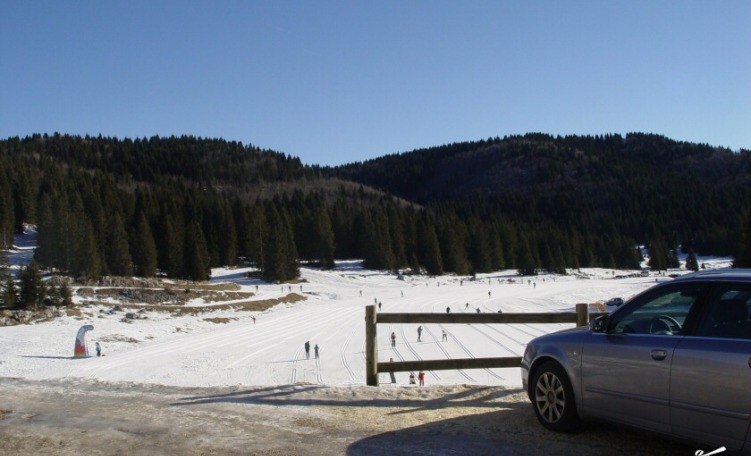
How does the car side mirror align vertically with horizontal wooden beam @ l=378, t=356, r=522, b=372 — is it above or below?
above

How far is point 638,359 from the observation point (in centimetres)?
573

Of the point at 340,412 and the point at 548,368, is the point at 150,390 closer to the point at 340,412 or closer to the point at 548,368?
the point at 340,412

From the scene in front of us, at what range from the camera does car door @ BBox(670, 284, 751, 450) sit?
4730mm

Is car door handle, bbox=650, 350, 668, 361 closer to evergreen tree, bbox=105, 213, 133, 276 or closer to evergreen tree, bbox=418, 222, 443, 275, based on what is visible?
evergreen tree, bbox=105, 213, 133, 276

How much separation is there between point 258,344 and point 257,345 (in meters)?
0.44

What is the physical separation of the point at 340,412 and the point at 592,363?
3489 mm

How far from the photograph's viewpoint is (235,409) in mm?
8367


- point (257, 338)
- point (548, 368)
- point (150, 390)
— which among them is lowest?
point (257, 338)

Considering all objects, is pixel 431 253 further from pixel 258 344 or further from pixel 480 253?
pixel 258 344

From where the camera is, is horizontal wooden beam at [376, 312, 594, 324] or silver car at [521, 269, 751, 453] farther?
horizontal wooden beam at [376, 312, 594, 324]

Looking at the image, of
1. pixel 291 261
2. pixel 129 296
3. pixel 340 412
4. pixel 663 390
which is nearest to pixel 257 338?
pixel 129 296

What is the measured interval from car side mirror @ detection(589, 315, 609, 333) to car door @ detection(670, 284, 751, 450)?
1036 mm

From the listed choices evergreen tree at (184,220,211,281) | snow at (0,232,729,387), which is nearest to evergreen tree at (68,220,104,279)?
evergreen tree at (184,220,211,281)

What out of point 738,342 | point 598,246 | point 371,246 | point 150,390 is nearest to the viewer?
point 738,342
